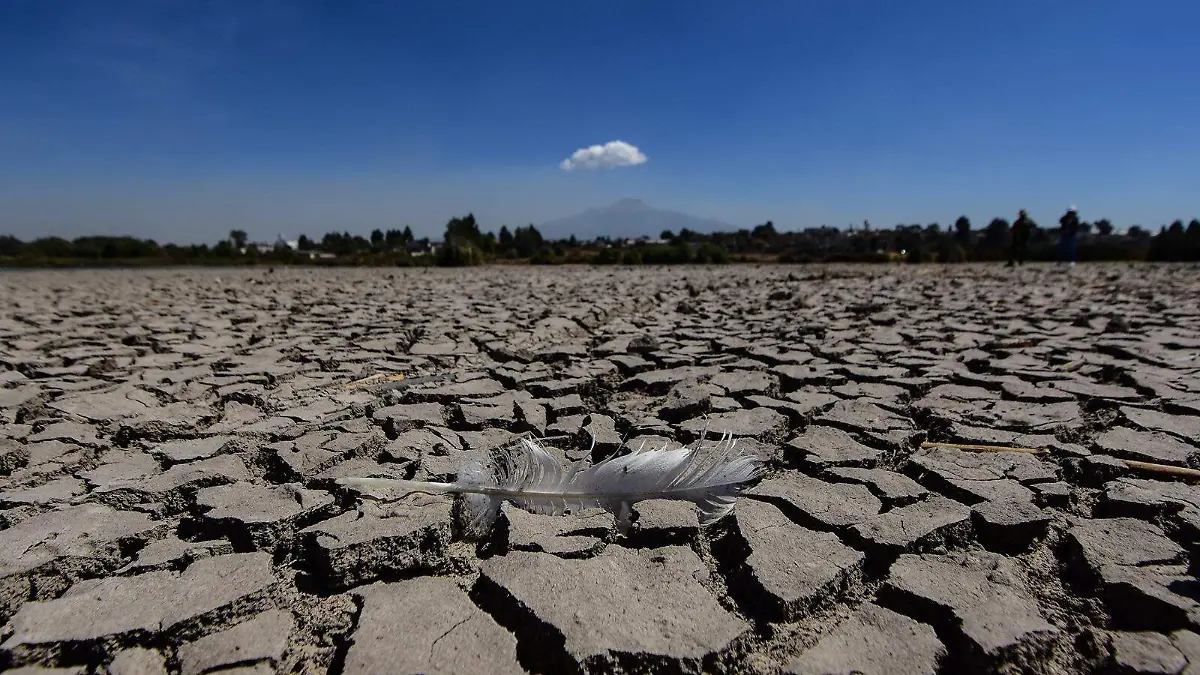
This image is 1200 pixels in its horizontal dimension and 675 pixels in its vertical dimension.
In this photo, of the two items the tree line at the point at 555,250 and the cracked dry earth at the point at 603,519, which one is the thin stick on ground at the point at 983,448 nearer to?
the cracked dry earth at the point at 603,519

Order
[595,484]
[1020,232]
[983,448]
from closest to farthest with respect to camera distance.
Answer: [595,484]
[983,448]
[1020,232]

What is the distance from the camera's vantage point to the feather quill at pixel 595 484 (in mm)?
1558

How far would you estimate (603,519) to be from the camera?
1516mm

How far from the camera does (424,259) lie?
15867mm

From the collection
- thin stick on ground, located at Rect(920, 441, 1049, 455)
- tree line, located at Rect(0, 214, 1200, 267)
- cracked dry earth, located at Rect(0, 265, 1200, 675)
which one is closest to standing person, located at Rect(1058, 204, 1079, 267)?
tree line, located at Rect(0, 214, 1200, 267)

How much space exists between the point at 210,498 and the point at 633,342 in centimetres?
249

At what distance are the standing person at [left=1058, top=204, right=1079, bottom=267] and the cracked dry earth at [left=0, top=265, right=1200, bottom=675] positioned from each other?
11.5m

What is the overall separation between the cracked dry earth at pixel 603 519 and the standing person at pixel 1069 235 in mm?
11515

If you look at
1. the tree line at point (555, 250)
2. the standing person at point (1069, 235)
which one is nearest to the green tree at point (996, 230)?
the tree line at point (555, 250)

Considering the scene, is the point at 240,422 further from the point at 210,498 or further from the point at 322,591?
the point at 322,591

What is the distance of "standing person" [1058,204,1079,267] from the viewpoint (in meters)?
12.9

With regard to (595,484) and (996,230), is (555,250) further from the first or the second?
(595,484)

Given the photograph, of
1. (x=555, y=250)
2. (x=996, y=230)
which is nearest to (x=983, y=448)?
(x=555, y=250)

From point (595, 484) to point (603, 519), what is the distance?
14 cm
